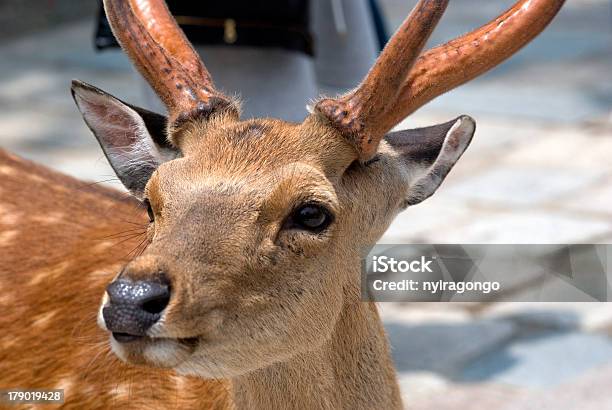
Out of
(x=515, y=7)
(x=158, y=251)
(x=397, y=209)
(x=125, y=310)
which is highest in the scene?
(x=515, y=7)

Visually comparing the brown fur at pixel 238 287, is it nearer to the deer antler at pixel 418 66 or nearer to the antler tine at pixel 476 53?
the deer antler at pixel 418 66

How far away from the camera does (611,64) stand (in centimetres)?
977

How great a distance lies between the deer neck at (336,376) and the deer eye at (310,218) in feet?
1.04

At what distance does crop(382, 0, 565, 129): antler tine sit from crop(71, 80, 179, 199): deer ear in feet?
2.21

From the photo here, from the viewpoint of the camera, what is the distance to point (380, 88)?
9.98 feet

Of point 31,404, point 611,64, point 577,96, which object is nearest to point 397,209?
point 31,404

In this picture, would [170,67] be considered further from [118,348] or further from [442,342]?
[442,342]

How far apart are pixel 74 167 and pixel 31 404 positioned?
4.77m

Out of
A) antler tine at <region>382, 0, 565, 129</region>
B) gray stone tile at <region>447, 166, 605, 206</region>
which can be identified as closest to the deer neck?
antler tine at <region>382, 0, 565, 129</region>

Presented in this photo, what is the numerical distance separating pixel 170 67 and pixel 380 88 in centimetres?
59

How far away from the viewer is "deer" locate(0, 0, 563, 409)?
2.73m

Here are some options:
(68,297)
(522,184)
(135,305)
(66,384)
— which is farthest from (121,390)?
(522,184)

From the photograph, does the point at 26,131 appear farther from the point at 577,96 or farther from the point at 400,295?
the point at 400,295

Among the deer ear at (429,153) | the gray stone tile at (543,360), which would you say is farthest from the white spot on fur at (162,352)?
the gray stone tile at (543,360)
